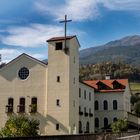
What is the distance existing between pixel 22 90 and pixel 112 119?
80.4 ft

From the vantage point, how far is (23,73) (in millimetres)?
62938

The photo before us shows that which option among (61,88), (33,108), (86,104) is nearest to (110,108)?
(86,104)

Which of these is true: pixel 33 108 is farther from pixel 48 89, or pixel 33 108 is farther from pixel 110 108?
pixel 110 108

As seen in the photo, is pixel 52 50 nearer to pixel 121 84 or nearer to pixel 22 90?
pixel 22 90

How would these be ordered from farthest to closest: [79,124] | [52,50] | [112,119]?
[112,119] → [79,124] → [52,50]

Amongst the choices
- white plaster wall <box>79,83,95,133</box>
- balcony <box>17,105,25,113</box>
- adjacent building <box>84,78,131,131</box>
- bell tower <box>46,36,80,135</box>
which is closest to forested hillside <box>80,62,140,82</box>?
adjacent building <box>84,78,131,131</box>

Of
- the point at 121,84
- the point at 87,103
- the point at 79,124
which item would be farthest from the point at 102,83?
the point at 79,124

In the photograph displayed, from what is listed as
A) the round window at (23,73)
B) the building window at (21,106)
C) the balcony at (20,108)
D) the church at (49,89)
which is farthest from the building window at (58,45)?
the balcony at (20,108)

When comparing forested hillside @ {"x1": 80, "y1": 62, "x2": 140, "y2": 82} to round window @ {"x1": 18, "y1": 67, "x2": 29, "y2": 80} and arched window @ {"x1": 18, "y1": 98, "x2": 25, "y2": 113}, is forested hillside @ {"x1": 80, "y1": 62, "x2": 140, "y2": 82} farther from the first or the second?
arched window @ {"x1": 18, "y1": 98, "x2": 25, "y2": 113}

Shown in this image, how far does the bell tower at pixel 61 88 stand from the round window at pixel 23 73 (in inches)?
175

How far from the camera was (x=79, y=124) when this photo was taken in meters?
65.9

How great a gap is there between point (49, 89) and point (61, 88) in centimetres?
195

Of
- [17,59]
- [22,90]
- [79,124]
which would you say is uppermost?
[17,59]

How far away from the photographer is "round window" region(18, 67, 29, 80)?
205 feet
